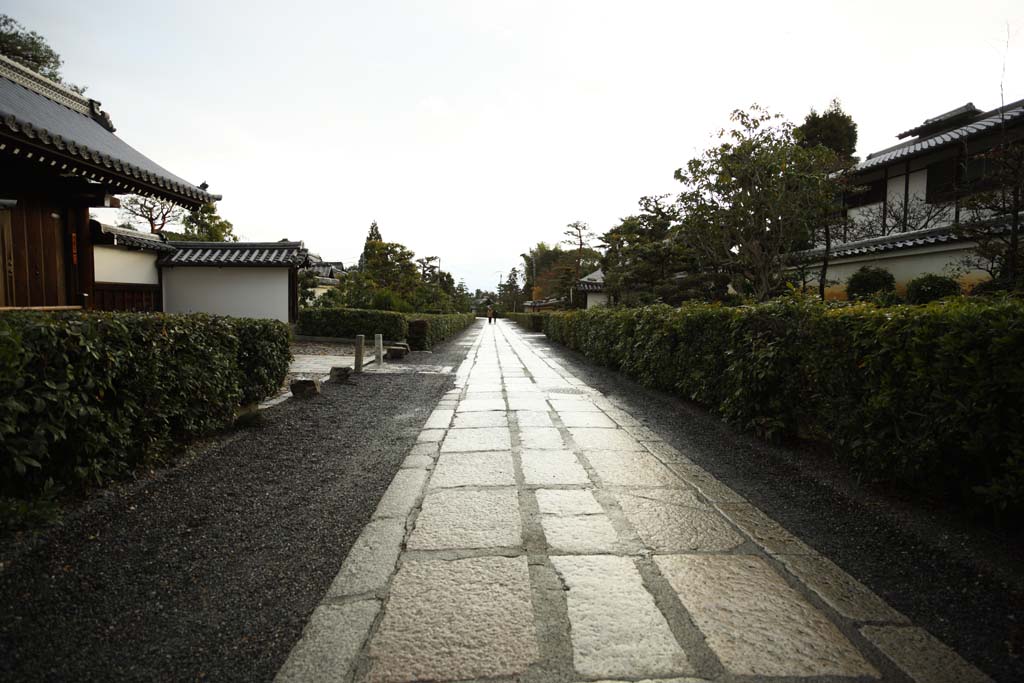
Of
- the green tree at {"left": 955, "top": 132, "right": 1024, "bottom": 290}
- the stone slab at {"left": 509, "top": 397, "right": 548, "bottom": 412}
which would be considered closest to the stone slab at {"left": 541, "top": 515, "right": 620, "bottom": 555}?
the stone slab at {"left": 509, "top": 397, "right": 548, "bottom": 412}

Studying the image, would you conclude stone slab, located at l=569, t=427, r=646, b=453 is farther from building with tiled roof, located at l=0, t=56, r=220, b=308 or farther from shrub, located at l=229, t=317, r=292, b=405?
building with tiled roof, located at l=0, t=56, r=220, b=308

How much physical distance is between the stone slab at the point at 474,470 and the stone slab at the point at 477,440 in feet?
0.55

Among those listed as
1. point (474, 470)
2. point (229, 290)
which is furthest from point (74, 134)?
point (229, 290)

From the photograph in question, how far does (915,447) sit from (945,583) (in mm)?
786

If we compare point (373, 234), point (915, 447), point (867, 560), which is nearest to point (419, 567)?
point (867, 560)

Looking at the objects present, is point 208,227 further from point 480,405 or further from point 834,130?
point 834,130

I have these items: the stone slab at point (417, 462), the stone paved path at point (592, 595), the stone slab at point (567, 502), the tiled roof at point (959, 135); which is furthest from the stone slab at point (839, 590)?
the tiled roof at point (959, 135)

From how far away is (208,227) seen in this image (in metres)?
28.5

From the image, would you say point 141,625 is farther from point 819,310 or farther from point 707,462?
point 819,310

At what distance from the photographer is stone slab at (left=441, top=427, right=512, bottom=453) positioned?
4.81 metres

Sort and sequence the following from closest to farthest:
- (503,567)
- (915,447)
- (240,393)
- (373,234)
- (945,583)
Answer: (945,583) < (503,567) < (915,447) < (240,393) < (373,234)

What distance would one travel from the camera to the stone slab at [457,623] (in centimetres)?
182

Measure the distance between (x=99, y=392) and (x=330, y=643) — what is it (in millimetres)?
2392

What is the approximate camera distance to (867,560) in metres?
2.62
